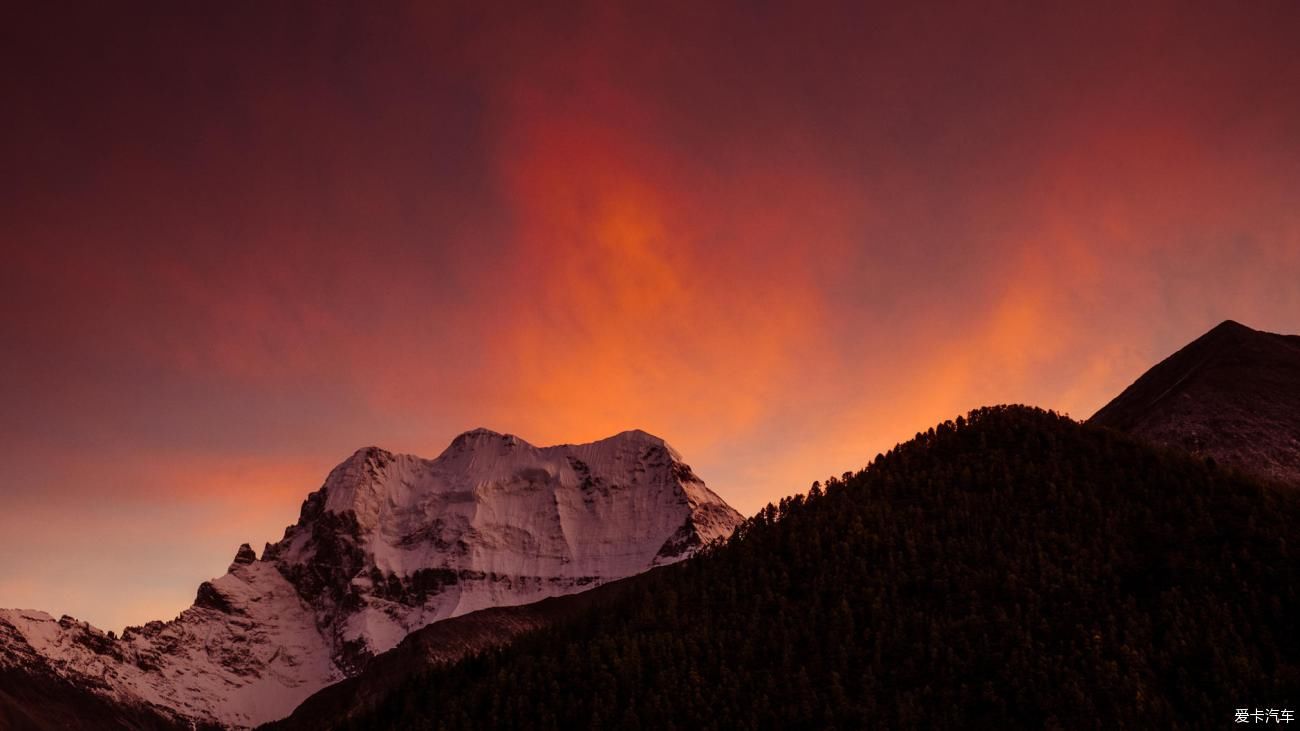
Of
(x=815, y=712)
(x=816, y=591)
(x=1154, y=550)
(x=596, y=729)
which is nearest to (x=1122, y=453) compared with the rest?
(x=1154, y=550)

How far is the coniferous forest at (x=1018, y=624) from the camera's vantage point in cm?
14375

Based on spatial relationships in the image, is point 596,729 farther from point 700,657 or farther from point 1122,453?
point 1122,453

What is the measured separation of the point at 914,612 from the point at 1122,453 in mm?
57238

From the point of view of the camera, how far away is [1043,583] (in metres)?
166

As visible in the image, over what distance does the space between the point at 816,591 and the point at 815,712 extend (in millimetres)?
32520

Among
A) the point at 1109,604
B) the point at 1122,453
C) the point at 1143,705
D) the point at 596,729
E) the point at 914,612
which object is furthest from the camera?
the point at 1122,453

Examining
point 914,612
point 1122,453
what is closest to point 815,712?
point 914,612

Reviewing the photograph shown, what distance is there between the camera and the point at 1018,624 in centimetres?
15825

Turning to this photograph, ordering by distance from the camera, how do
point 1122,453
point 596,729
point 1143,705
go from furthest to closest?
point 1122,453
point 596,729
point 1143,705

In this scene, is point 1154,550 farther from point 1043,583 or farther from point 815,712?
point 815,712

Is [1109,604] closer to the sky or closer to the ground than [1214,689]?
closer to the sky

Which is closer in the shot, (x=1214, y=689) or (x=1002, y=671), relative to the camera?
(x=1214, y=689)

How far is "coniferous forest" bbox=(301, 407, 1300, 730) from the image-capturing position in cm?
14375

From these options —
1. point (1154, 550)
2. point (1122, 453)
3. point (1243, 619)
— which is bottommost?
point (1243, 619)
